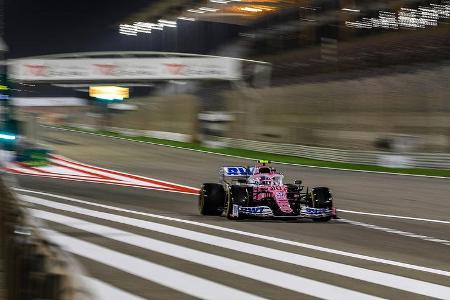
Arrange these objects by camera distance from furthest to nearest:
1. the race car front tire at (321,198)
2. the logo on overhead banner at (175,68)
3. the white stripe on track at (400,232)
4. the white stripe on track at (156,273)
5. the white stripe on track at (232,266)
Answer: the logo on overhead banner at (175,68), the race car front tire at (321,198), the white stripe on track at (400,232), the white stripe on track at (232,266), the white stripe on track at (156,273)

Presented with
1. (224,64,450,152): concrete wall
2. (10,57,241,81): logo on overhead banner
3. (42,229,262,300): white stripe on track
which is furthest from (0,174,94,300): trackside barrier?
(10,57,241,81): logo on overhead banner

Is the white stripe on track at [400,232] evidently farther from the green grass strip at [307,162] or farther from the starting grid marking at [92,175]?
the green grass strip at [307,162]

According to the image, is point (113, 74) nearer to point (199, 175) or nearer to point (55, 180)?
point (199, 175)

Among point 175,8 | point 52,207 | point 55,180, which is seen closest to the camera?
point 52,207

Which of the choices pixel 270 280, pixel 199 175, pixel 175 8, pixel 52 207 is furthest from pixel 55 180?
pixel 175 8

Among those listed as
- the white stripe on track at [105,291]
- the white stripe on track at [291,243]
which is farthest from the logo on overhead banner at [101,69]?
the white stripe on track at [105,291]

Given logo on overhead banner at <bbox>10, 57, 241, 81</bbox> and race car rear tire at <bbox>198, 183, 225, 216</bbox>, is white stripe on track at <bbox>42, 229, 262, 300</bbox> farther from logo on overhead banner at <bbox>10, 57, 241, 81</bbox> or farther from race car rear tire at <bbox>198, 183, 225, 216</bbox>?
logo on overhead banner at <bbox>10, 57, 241, 81</bbox>

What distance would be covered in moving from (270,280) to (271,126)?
112ft

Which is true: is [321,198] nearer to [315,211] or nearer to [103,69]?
[315,211]

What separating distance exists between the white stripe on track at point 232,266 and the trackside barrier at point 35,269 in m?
2.74

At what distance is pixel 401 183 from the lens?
834 inches

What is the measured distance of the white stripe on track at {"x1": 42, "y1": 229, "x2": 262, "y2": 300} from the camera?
592 centimetres

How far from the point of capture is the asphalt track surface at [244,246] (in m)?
6.23

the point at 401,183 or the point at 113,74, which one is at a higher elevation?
the point at 113,74
